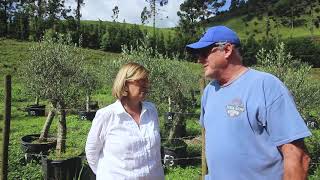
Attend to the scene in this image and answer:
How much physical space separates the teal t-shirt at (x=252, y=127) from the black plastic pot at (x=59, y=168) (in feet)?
22.6

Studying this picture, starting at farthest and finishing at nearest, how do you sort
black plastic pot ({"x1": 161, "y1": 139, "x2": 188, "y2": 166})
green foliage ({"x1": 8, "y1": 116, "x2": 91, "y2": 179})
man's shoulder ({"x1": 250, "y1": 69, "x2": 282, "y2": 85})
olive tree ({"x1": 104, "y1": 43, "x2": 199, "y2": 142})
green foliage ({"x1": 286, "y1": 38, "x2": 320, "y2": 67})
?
1. green foliage ({"x1": 286, "y1": 38, "x2": 320, "y2": 67})
2. olive tree ({"x1": 104, "y1": 43, "x2": 199, "y2": 142})
3. black plastic pot ({"x1": 161, "y1": 139, "x2": 188, "y2": 166})
4. green foliage ({"x1": 8, "y1": 116, "x2": 91, "y2": 179})
5. man's shoulder ({"x1": 250, "y1": 69, "x2": 282, "y2": 85})

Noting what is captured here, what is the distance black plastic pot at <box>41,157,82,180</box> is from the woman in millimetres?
5515

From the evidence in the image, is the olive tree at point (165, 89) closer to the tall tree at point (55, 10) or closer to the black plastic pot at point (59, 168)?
the black plastic pot at point (59, 168)

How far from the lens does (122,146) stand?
4.39 meters

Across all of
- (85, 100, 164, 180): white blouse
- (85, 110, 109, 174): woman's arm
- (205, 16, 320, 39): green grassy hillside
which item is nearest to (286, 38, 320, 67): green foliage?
(205, 16, 320, 39): green grassy hillside

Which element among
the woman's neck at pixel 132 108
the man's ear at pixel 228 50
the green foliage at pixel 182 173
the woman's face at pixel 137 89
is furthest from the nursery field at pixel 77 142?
the man's ear at pixel 228 50

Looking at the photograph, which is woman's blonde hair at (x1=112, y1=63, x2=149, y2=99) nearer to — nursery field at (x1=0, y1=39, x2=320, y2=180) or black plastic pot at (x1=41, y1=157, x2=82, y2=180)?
nursery field at (x1=0, y1=39, x2=320, y2=180)

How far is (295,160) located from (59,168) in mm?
7612

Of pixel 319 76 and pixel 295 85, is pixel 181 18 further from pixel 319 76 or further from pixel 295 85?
pixel 295 85

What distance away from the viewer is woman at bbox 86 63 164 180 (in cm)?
439

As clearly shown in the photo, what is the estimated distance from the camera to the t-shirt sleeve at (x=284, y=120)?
9.95 ft

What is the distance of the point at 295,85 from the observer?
1328cm

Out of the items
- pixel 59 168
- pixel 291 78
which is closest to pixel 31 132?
pixel 59 168

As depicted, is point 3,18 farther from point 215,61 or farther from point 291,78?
point 215,61
